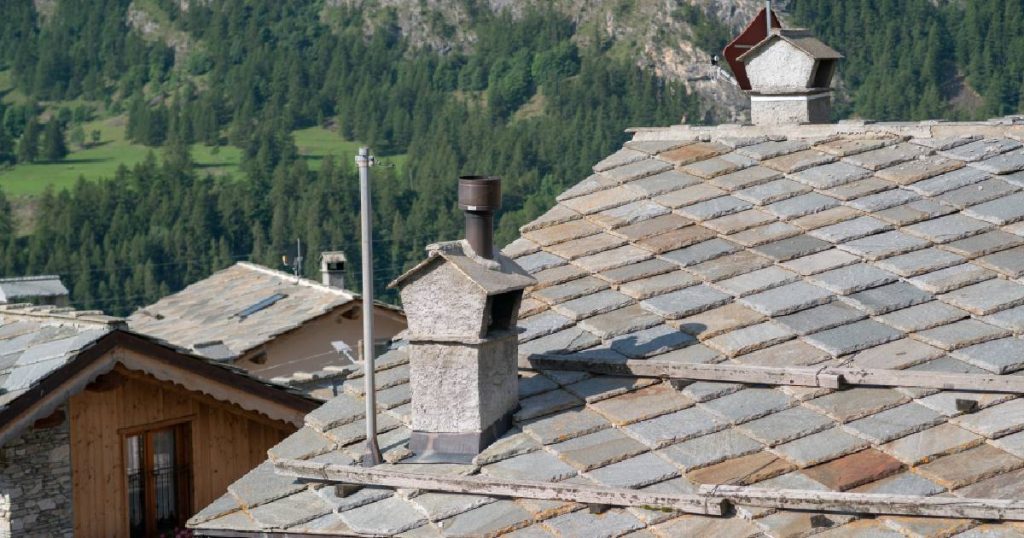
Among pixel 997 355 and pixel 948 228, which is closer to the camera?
pixel 997 355

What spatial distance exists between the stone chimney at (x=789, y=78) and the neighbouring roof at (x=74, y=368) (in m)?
5.38

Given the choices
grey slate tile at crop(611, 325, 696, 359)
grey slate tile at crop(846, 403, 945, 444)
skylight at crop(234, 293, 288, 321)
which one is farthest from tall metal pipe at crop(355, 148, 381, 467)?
skylight at crop(234, 293, 288, 321)

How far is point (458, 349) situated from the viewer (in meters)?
11.8

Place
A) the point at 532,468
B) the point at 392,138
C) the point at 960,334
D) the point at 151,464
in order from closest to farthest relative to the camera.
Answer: the point at 532,468
the point at 960,334
the point at 151,464
the point at 392,138

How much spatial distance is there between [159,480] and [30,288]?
23.1 metres

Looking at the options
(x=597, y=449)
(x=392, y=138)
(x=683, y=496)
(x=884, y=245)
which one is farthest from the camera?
(x=392, y=138)

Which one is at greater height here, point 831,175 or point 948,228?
point 831,175

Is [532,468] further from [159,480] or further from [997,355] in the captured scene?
[159,480]

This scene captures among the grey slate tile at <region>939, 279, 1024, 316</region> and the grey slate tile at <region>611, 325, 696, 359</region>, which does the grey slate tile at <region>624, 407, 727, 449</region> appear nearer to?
the grey slate tile at <region>611, 325, 696, 359</region>

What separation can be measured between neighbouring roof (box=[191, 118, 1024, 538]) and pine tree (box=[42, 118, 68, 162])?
548 ft

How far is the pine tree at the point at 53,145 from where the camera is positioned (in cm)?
17638

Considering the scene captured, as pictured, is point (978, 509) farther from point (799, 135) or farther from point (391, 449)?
point (799, 135)

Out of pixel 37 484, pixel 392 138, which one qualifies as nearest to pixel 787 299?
pixel 37 484

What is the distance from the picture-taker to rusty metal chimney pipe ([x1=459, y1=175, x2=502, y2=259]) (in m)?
12.1
